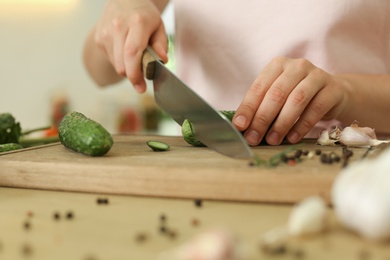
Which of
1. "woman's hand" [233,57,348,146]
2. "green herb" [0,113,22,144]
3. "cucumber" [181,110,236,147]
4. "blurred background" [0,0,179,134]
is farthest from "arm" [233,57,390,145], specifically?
"blurred background" [0,0,179,134]

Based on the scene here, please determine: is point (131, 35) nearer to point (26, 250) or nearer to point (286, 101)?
point (286, 101)

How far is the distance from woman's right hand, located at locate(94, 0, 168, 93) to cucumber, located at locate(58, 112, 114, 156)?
12.1 inches

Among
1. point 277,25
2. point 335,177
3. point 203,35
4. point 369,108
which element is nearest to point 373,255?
point 335,177

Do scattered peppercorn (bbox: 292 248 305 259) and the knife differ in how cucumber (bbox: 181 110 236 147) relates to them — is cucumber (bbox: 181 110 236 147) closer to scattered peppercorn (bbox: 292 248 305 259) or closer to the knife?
the knife

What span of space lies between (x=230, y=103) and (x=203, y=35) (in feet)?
0.91

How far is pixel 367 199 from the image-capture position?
2.55ft

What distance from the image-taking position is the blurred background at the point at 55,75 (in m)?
4.45

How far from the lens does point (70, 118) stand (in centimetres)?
153

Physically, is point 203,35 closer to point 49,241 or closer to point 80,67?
point 49,241

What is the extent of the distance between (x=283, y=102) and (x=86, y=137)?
1.76 feet

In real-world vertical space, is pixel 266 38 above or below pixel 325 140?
above

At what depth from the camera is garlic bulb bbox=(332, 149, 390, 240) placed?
0.77 metres

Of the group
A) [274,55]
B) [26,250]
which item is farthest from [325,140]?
[26,250]

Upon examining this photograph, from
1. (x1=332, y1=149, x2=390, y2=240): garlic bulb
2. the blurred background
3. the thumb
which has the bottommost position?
the blurred background
